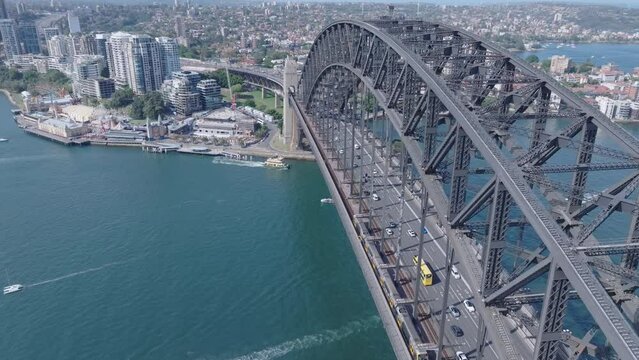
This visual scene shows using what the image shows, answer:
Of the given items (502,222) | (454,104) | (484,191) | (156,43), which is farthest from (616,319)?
(156,43)

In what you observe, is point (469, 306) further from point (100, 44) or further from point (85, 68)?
point (100, 44)

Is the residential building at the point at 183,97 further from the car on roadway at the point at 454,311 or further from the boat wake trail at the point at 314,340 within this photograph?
the car on roadway at the point at 454,311

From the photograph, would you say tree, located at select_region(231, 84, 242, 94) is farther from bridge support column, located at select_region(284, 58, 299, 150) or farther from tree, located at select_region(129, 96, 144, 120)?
bridge support column, located at select_region(284, 58, 299, 150)

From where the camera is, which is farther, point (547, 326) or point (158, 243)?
point (158, 243)

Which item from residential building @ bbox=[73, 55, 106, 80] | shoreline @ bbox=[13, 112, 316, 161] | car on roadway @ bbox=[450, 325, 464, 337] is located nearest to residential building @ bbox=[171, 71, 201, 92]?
shoreline @ bbox=[13, 112, 316, 161]

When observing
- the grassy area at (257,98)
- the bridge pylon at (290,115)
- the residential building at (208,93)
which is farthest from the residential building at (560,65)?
the residential building at (208,93)

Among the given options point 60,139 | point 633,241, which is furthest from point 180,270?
point 60,139

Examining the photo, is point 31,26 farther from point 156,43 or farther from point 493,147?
point 493,147
